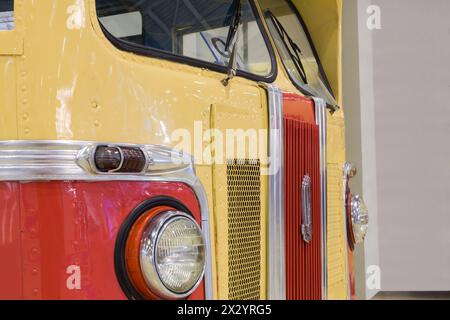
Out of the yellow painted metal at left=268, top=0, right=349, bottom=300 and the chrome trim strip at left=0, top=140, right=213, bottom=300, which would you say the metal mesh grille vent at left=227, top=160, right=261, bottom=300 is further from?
the yellow painted metal at left=268, top=0, right=349, bottom=300

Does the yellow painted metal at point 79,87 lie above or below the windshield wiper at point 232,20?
below

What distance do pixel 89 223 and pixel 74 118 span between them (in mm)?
265

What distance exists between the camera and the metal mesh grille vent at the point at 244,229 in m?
1.84

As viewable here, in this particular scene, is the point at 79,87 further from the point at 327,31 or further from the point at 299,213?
the point at 327,31

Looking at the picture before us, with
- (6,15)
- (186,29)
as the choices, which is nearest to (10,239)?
(6,15)

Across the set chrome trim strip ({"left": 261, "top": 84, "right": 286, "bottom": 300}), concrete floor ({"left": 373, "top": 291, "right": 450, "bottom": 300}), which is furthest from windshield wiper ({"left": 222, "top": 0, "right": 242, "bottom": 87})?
concrete floor ({"left": 373, "top": 291, "right": 450, "bottom": 300})

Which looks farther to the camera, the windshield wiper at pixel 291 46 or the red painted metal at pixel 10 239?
the windshield wiper at pixel 291 46

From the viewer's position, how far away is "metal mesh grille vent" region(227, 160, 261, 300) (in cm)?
184

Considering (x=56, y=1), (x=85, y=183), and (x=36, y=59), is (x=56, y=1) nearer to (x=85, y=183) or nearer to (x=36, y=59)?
(x=36, y=59)

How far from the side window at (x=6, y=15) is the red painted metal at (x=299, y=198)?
3.46ft

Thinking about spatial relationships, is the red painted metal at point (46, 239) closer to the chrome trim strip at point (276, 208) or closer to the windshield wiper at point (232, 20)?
the chrome trim strip at point (276, 208)

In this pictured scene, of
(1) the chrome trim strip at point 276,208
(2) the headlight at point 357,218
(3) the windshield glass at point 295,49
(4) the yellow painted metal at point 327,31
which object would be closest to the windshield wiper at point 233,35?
(1) the chrome trim strip at point 276,208

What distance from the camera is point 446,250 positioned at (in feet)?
18.1
